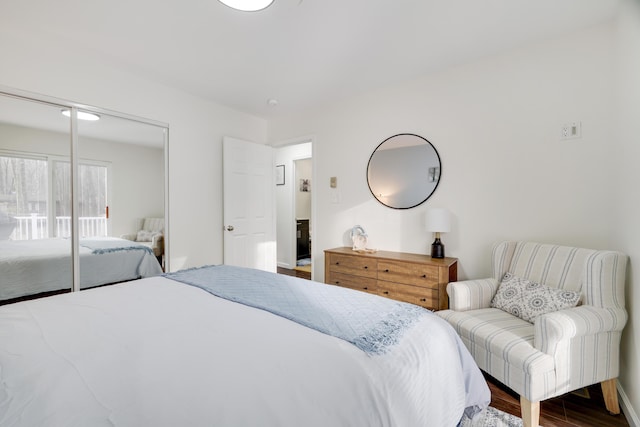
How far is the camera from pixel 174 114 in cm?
319

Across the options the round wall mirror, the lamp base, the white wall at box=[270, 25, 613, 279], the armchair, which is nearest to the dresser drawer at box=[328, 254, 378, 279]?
the white wall at box=[270, 25, 613, 279]

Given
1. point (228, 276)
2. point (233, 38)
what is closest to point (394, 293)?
point (228, 276)

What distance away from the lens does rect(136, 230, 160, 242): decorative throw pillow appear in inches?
114

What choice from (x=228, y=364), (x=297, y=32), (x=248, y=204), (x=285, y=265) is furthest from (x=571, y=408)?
(x=285, y=265)

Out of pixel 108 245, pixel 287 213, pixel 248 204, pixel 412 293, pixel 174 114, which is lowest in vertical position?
pixel 412 293

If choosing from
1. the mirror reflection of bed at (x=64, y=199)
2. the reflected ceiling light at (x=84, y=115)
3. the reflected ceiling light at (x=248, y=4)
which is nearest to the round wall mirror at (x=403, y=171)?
the reflected ceiling light at (x=248, y=4)

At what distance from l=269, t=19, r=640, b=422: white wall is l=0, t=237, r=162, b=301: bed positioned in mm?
2449

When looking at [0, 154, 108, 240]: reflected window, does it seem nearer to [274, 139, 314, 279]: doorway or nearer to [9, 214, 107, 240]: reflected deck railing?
[9, 214, 107, 240]: reflected deck railing

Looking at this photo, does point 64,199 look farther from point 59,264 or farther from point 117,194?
point 59,264

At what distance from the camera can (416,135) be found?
9.80ft

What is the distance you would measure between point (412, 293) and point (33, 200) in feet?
10.8

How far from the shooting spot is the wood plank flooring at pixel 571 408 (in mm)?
A: 1605

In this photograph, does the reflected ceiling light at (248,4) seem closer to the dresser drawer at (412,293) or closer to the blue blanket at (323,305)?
the blue blanket at (323,305)

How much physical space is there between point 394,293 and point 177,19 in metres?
2.81
